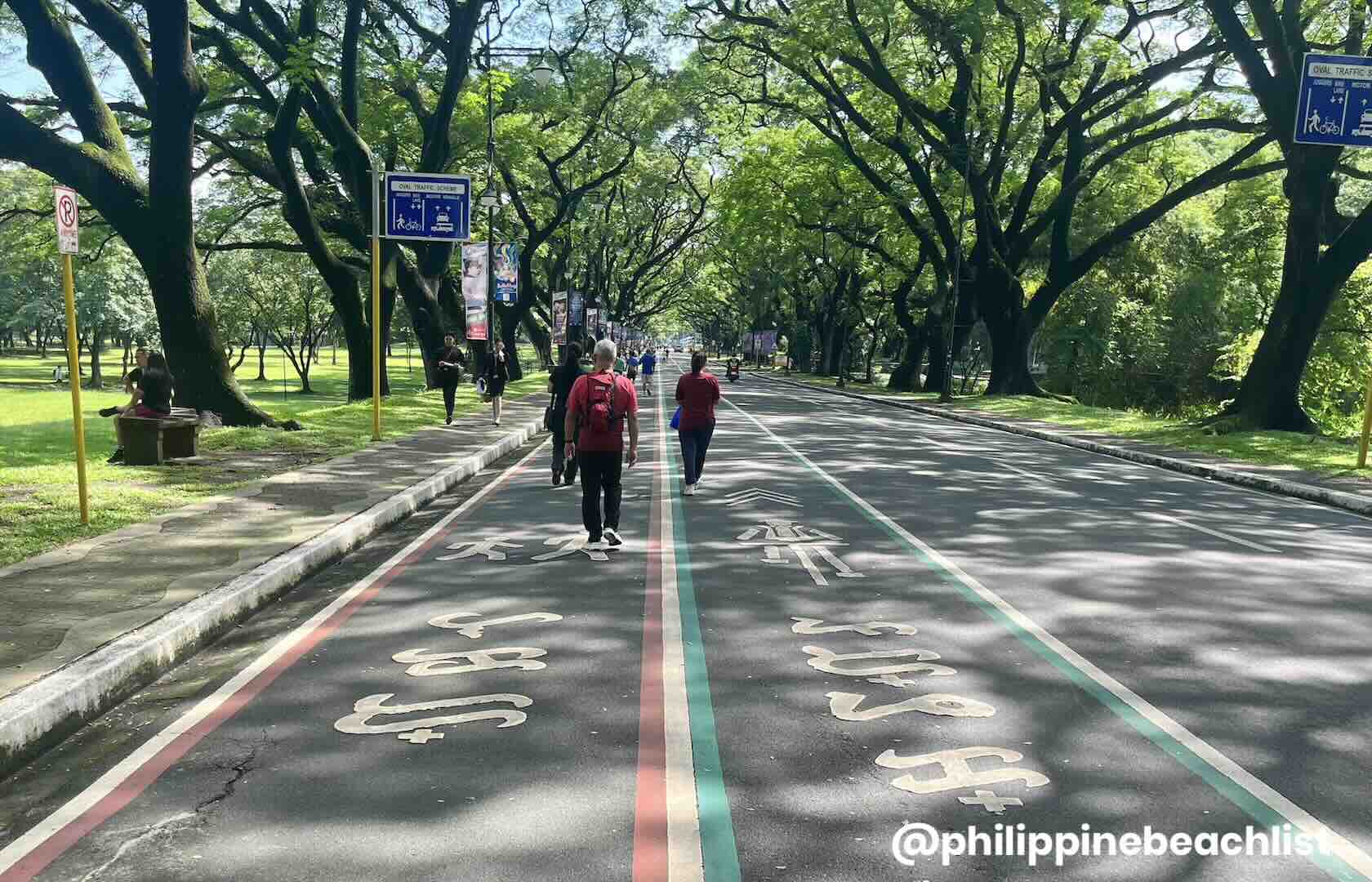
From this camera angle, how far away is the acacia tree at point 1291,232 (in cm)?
2028

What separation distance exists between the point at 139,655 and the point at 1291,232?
2243 cm

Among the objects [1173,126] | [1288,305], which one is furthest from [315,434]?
[1173,126]

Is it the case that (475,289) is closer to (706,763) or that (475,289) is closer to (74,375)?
(74,375)

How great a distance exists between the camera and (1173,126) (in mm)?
28000

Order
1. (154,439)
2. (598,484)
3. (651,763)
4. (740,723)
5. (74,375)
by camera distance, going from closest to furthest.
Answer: (651,763), (740,723), (74,375), (598,484), (154,439)

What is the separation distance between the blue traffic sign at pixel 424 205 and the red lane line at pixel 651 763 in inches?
493

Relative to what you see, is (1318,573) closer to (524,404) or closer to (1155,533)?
(1155,533)

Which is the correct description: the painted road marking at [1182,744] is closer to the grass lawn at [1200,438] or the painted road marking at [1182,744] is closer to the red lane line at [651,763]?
the red lane line at [651,763]

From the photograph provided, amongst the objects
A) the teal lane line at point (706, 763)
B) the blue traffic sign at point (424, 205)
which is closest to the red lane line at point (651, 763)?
the teal lane line at point (706, 763)

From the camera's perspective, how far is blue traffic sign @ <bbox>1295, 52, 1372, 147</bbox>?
17.0 m

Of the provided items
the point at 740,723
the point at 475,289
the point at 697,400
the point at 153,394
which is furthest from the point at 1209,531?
the point at 475,289

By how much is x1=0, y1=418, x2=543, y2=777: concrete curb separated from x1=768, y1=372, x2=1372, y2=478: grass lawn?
1465 cm

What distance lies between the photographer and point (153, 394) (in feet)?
44.3

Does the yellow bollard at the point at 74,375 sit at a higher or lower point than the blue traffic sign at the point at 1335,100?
lower
